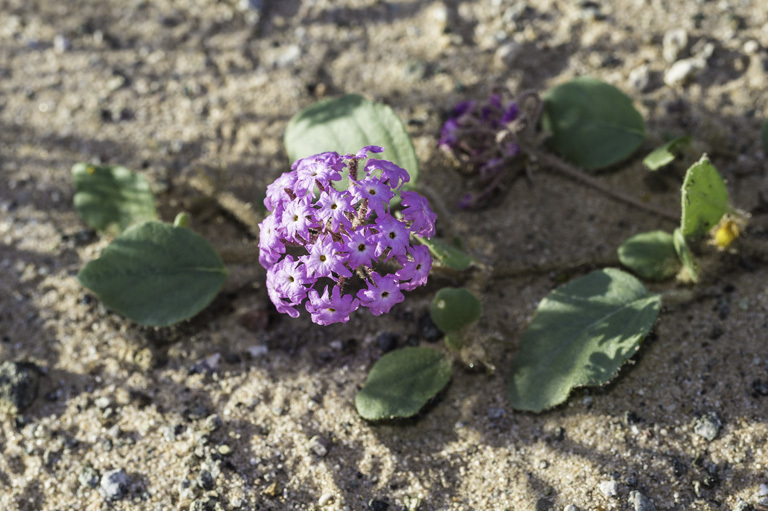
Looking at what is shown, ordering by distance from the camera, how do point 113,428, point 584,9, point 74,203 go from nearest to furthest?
point 113,428 < point 74,203 < point 584,9

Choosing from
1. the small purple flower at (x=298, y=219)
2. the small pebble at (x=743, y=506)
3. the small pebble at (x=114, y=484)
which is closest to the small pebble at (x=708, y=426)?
the small pebble at (x=743, y=506)

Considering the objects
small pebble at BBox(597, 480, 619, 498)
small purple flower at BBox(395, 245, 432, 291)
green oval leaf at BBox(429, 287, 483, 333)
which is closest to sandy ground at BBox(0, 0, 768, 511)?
small pebble at BBox(597, 480, 619, 498)

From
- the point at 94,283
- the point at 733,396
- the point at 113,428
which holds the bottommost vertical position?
the point at 113,428

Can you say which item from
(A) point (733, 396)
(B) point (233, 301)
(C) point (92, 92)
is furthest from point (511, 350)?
(C) point (92, 92)

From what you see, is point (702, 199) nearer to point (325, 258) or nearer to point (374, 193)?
point (374, 193)

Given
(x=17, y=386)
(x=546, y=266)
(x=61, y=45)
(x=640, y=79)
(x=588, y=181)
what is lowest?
(x=17, y=386)

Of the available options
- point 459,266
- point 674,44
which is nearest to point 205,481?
point 459,266

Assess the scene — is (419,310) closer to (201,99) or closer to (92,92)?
(201,99)
